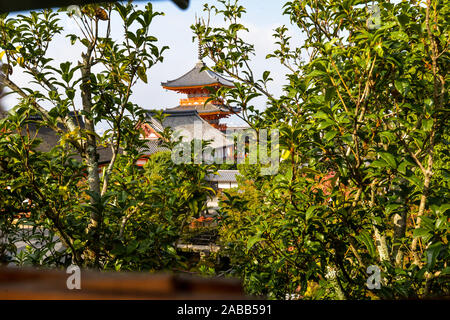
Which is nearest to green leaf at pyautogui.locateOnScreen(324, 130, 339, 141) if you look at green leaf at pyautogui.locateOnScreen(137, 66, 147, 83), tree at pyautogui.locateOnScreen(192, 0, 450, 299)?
tree at pyautogui.locateOnScreen(192, 0, 450, 299)

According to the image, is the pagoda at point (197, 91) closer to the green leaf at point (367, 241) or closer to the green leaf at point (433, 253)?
the green leaf at point (367, 241)

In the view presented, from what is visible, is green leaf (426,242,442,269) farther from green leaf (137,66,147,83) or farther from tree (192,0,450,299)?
green leaf (137,66,147,83)

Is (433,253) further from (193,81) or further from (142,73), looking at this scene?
(193,81)

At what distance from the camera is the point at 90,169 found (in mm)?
1976

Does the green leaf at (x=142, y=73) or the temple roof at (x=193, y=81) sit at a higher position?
the temple roof at (x=193, y=81)

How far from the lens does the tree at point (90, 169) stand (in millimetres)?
1638

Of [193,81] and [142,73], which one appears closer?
[142,73]

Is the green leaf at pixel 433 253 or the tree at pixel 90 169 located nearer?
the green leaf at pixel 433 253

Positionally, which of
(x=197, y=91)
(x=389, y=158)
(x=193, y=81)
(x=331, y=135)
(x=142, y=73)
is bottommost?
(x=389, y=158)

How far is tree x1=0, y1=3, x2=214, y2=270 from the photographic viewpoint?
1.64 m

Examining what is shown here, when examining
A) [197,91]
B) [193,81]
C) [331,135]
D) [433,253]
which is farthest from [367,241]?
[193,81]

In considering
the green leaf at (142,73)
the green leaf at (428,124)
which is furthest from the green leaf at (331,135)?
the green leaf at (142,73)
